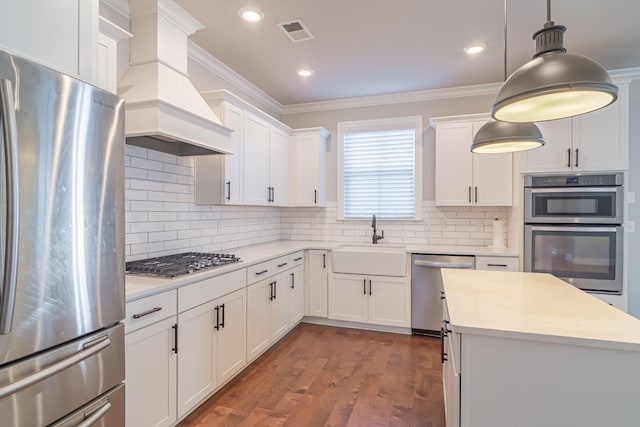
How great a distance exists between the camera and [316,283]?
393 centimetres

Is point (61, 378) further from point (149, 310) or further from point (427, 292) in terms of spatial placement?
point (427, 292)

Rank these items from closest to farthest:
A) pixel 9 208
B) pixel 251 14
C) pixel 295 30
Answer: pixel 9 208 → pixel 251 14 → pixel 295 30

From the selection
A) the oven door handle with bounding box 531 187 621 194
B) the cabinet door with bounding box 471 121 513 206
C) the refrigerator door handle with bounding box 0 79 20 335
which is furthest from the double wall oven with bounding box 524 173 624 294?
the refrigerator door handle with bounding box 0 79 20 335

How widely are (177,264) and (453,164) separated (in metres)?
3.04

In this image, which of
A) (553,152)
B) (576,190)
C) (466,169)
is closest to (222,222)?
(466,169)

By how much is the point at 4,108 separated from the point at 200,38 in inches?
83.2

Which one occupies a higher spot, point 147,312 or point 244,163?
point 244,163

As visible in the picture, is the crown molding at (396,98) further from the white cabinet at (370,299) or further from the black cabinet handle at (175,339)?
the black cabinet handle at (175,339)

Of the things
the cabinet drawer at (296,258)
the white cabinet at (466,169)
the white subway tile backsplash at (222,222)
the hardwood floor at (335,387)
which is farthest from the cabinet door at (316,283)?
the white cabinet at (466,169)

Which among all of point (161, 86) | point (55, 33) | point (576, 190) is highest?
point (161, 86)

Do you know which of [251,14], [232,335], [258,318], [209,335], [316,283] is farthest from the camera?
[316,283]

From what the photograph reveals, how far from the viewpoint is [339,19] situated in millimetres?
2496

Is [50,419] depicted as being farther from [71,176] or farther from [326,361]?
[326,361]

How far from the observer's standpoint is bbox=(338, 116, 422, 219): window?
4.18 meters
